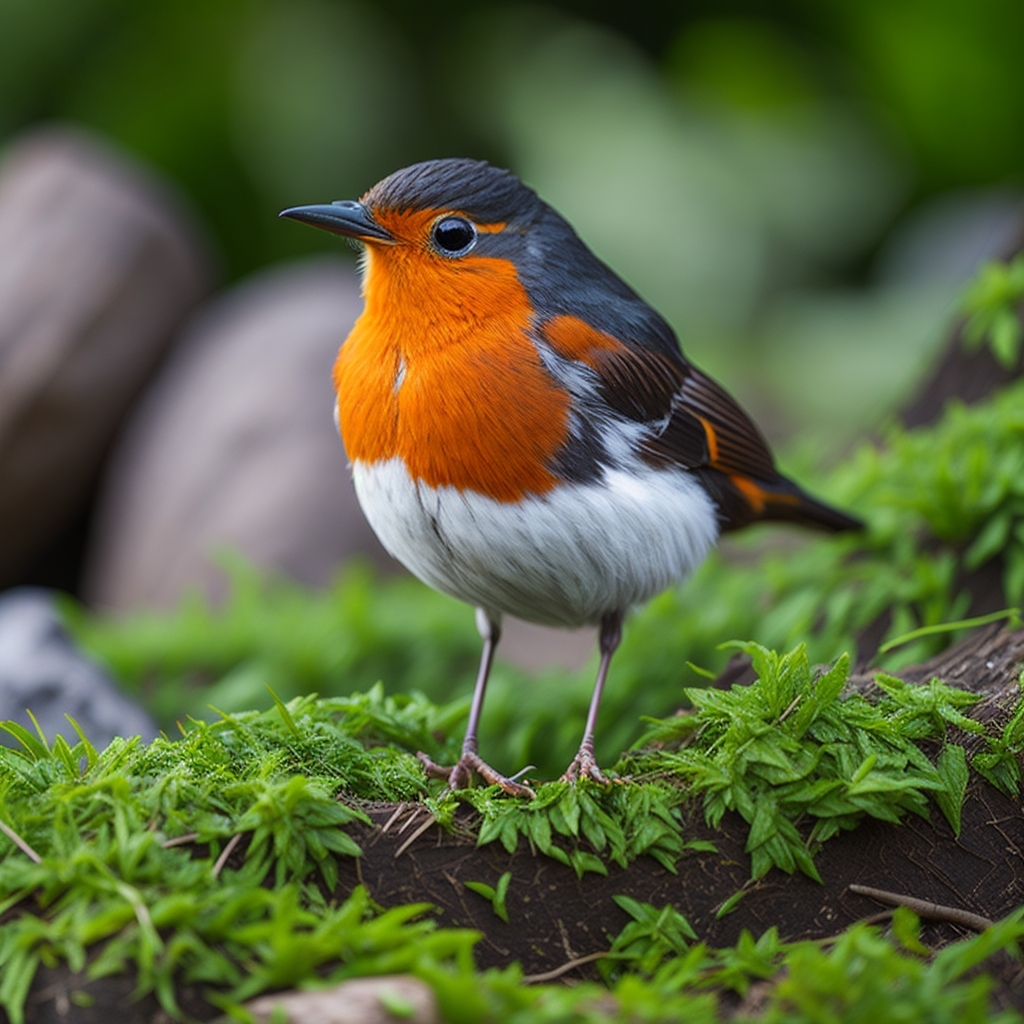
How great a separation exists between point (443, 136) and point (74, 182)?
3.46m

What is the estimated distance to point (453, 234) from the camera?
109 inches

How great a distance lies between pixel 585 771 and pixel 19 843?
3.90 feet

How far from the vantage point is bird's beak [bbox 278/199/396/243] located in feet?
8.89

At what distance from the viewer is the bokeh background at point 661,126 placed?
9008mm

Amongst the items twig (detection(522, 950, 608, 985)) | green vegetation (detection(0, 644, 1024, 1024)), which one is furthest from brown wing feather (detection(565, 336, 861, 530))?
twig (detection(522, 950, 608, 985))

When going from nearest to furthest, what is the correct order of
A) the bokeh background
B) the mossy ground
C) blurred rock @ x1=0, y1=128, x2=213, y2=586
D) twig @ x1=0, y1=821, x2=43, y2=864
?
the mossy ground, twig @ x1=0, y1=821, x2=43, y2=864, blurred rock @ x1=0, y1=128, x2=213, y2=586, the bokeh background

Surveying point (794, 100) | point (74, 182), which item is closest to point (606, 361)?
point (74, 182)

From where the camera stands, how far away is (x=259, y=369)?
7246 millimetres

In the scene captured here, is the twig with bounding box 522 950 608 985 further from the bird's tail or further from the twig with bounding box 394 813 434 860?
the bird's tail

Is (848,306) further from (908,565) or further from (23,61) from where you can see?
(23,61)

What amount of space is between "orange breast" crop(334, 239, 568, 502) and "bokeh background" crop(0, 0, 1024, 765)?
19.0 feet

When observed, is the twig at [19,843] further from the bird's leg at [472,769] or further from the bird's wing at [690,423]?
the bird's wing at [690,423]

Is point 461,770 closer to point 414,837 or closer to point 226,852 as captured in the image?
point 414,837

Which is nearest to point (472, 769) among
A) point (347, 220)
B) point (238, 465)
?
point (347, 220)
